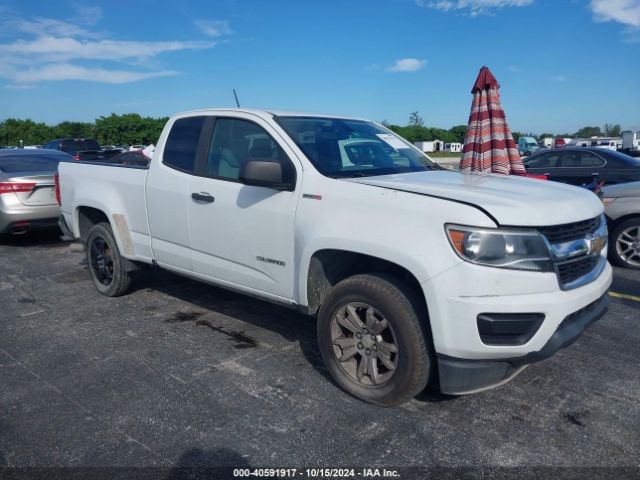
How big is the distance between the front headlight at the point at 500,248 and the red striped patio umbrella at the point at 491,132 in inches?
191

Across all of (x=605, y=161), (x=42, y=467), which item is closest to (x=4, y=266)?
(x=42, y=467)

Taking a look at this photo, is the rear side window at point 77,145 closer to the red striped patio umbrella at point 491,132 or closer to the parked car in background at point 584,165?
the parked car in background at point 584,165

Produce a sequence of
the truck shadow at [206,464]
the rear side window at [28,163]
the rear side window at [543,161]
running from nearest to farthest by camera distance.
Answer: the truck shadow at [206,464], the rear side window at [28,163], the rear side window at [543,161]

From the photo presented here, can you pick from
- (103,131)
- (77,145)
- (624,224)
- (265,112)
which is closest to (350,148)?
(265,112)

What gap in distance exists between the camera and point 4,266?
7.17 metres

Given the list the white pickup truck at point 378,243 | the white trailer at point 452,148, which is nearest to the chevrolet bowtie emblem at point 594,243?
the white pickup truck at point 378,243

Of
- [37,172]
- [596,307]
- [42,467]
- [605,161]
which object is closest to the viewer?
[42,467]

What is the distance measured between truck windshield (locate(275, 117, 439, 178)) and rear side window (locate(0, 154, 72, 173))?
621 centimetres

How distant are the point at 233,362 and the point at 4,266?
195 inches

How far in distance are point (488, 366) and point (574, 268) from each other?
0.76 meters

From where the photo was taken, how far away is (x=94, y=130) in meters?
60.2

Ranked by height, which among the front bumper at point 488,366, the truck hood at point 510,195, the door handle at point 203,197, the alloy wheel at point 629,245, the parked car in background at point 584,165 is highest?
the truck hood at point 510,195

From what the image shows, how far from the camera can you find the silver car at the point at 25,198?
788cm

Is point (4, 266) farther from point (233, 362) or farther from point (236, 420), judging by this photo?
point (236, 420)
